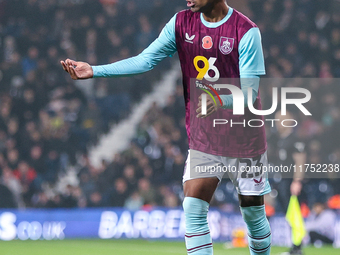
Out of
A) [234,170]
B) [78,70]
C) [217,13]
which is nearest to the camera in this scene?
[78,70]

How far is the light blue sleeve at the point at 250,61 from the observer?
4.05 metres

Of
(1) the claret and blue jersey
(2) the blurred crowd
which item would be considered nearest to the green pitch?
(2) the blurred crowd

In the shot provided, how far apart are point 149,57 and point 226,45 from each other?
23.9 inches

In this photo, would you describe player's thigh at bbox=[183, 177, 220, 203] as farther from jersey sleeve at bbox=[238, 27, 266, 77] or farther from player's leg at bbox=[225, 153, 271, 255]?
jersey sleeve at bbox=[238, 27, 266, 77]

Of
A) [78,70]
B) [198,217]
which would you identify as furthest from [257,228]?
[78,70]

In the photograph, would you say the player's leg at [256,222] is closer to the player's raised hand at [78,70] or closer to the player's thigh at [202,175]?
the player's thigh at [202,175]

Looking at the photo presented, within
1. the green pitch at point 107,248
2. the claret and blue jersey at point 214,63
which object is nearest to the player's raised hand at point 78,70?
the claret and blue jersey at point 214,63

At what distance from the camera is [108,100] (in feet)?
46.8

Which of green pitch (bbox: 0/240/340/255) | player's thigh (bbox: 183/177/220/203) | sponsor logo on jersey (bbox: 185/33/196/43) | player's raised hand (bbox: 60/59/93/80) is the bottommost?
green pitch (bbox: 0/240/340/255)

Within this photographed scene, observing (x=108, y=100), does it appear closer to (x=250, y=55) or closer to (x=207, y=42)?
(x=207, y=42)

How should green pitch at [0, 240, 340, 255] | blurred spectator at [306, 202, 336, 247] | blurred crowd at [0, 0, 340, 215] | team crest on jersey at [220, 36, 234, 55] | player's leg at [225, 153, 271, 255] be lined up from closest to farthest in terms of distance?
team crest on jersey at [220, 36, 234, 55], player's leg at [225, 153, 271, 255], green pitch at [0, 240, 340, 255], blurred spectator at [306, 202, 336, 247], blurred crowd at [0, 0, 340, 215]

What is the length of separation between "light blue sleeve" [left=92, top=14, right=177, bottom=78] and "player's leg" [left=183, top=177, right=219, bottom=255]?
92 centimetres

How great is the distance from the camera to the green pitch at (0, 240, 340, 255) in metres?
8.37

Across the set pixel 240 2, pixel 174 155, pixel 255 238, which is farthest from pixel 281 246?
pixel 240 2
